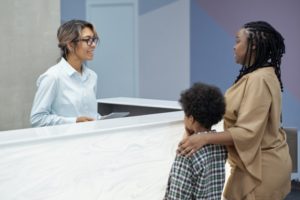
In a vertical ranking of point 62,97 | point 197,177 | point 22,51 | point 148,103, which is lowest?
point 197,177

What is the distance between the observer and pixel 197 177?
1.84 m

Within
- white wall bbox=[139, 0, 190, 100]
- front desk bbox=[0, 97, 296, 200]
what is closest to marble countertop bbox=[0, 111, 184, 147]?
front desk bbox=[0, 97, 296, 200]

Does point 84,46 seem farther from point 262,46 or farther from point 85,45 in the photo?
point 262,46

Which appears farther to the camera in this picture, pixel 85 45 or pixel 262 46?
pixel 85 45

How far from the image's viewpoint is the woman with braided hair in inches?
79.4

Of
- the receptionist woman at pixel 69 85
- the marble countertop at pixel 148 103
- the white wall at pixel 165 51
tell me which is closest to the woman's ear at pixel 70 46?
the receptionist woman at pixel 69 85

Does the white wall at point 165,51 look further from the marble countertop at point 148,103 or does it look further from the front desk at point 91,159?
Answer: the front desk at point 91,159

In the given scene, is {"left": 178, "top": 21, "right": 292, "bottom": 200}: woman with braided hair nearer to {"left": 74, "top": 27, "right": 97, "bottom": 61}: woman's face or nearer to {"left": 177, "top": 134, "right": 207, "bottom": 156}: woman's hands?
{"left": 177, "top": 134, "right": 207, "bottom": 156}: woman's hands

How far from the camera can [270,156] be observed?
2111mm

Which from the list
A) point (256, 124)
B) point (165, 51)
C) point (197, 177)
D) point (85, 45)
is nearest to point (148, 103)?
point (85, 45)

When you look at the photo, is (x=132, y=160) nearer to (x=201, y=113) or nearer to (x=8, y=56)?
(x=201, y=113)

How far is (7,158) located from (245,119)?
94cm

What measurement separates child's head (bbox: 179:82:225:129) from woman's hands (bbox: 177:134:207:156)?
6 centimetres

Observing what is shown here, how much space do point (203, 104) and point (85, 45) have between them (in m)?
0.95
